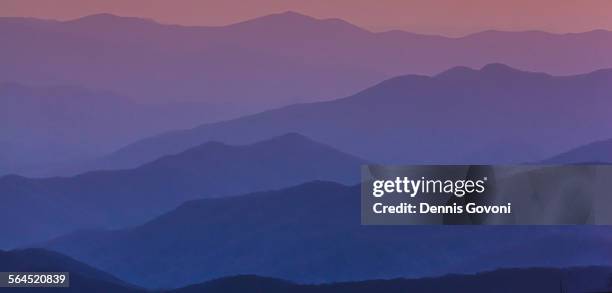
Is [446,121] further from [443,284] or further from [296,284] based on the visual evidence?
[296,284]

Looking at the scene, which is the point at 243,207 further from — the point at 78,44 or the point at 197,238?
the point at 78,44

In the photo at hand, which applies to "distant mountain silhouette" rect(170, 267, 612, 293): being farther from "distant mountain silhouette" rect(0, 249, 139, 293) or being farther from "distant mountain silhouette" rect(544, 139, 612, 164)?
"distant mountain silhouette" rect(544, 139, 612, 164)

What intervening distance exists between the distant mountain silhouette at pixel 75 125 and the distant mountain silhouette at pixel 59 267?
0.44 m

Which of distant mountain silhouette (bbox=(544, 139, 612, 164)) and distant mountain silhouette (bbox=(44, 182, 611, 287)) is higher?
distant mountain silhouette (bbox=(544, 139, 612, 164))

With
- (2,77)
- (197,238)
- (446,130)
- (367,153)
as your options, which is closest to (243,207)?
(197,238)

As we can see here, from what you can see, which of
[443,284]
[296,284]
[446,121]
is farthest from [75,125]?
[443,284]

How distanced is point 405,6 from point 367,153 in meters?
0.83

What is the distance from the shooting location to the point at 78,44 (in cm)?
460

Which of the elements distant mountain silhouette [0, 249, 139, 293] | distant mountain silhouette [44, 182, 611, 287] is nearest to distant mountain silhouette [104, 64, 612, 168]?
distant mountain silhouette [44, 182, 611, 287]

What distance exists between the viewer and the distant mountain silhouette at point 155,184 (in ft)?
15.0

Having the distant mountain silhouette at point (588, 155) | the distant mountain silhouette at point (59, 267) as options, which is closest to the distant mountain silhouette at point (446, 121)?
the distant mountain silhouette at point (588, 155)

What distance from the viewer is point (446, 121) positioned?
4.61 metres

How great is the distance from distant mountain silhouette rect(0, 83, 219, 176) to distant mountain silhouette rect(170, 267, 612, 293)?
893mm

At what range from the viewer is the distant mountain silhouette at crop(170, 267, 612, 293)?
15.1ft
